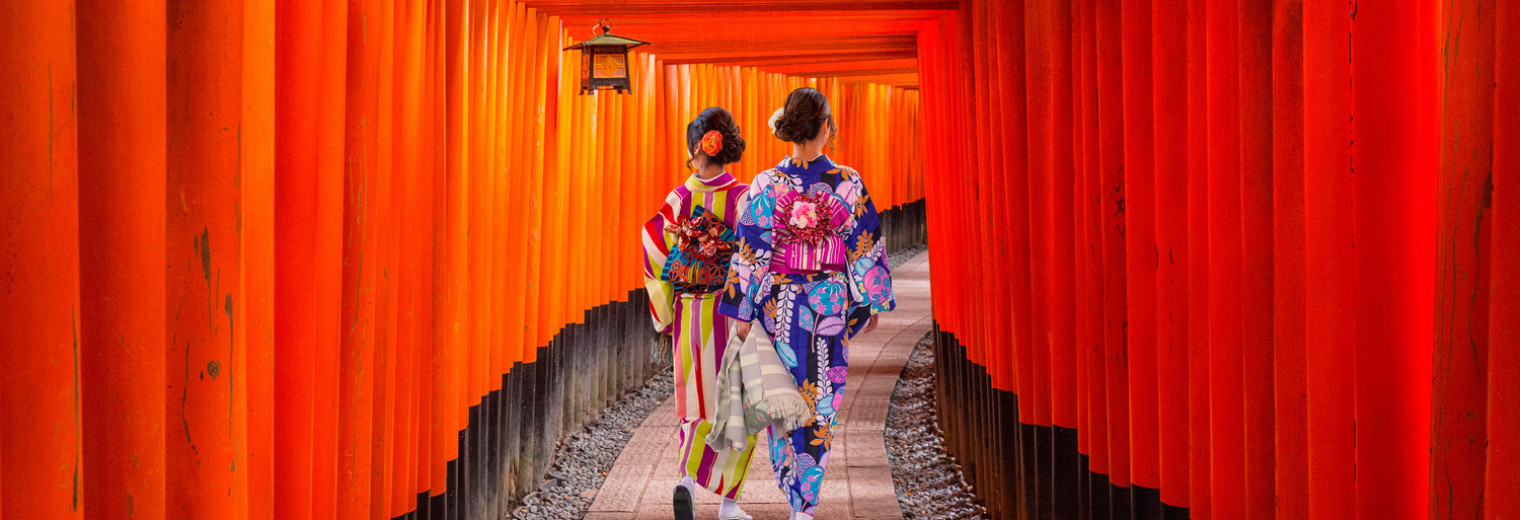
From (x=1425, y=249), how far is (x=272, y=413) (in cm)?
183

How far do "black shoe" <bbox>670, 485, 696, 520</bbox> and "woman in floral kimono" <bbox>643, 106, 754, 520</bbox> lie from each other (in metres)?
0.15

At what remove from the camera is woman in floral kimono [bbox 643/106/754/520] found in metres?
5.12

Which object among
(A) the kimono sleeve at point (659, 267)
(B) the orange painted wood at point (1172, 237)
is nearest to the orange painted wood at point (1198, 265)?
(B) the orange painted wood at point (1172, 237)

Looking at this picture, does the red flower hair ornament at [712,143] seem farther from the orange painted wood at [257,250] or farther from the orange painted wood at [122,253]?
the orange painted wood at [122,253]

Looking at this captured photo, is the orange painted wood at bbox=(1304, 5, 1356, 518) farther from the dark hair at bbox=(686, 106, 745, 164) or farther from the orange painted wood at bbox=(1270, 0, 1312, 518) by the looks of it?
the dark hair at bbox=(686, 106, 745, 164)

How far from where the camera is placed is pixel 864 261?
466 cm

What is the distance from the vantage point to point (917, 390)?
8.70m

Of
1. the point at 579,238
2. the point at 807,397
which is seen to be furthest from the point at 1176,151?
the point at 579,238

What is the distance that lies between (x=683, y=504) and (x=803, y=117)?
5.63 feet

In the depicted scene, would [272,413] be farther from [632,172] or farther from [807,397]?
[632,172]

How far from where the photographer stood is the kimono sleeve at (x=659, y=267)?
17.3 ft

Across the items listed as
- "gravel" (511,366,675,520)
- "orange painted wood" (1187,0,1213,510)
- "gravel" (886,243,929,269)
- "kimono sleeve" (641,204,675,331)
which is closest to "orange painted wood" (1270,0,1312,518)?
"orange painted wood" (1187,0,1213,510)

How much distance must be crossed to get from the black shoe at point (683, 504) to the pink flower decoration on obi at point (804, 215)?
127 cm

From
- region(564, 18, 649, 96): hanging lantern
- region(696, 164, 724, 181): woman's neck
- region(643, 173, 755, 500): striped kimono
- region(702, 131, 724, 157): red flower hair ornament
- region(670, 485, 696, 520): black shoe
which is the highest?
region(564, 18, 649, 96): hanging lantern
